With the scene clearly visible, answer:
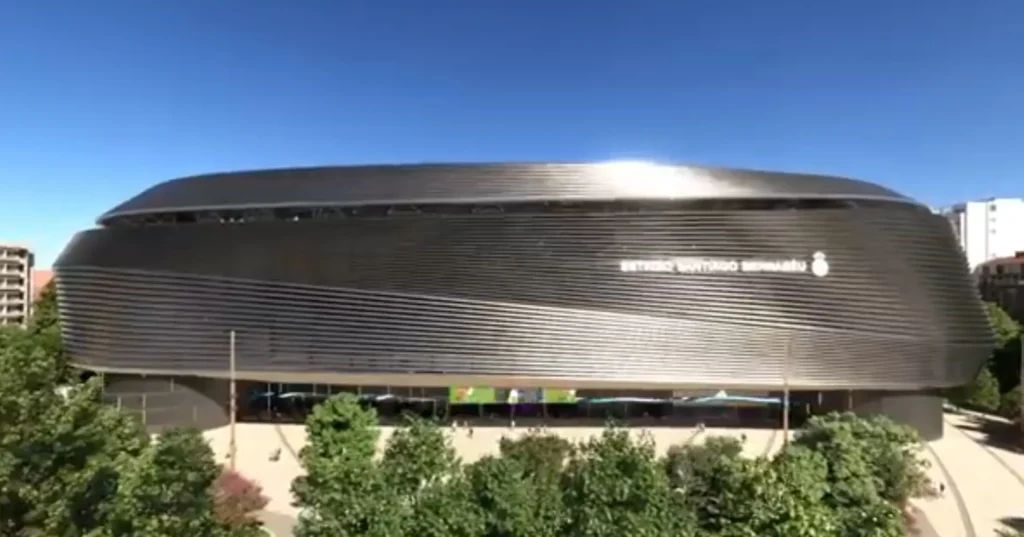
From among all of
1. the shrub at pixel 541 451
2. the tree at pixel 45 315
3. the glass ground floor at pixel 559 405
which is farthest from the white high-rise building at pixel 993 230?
the tree at pixel 45 315

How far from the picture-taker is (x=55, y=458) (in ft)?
55.1

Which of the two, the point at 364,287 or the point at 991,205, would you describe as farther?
the point at 991,205

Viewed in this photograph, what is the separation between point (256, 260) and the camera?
3797 cm

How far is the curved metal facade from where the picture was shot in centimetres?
3534

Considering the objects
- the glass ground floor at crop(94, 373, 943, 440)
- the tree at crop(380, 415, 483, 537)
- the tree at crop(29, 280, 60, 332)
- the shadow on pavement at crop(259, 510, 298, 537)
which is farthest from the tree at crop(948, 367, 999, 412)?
the tree at crop(29, 280, 60, 332)

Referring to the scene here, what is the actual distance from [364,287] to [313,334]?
405 cm

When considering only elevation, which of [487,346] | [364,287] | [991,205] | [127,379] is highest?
[991,205]

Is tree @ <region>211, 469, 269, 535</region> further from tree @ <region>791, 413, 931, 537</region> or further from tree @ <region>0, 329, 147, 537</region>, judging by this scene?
tree @ <region>791, 413, 931, 537</region>

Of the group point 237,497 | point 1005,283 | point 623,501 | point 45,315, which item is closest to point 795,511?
point 623,501

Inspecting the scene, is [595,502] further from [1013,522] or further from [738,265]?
[738,265]

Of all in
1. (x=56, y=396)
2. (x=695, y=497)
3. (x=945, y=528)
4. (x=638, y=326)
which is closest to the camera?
(x=695, y=497)

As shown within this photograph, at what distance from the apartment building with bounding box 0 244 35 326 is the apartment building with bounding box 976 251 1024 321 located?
118389mm

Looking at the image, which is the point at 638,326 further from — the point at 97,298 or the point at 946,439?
the point at 97,298

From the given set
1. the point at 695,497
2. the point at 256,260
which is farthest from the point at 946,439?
the point at 256,260
